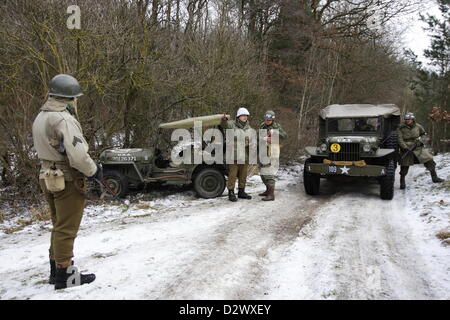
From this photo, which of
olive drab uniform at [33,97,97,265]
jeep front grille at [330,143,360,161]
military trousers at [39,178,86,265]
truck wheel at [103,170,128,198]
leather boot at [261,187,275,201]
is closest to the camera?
olive drab uniform at [33,97,97,265]

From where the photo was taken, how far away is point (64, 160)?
9.80ft

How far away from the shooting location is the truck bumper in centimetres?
695

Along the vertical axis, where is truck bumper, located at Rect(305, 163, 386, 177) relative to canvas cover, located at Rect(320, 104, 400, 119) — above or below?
below

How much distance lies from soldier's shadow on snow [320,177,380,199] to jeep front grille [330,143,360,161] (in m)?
0.60

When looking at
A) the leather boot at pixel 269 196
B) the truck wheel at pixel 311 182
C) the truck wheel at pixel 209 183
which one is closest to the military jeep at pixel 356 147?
the truck wheel at pixel 311 182

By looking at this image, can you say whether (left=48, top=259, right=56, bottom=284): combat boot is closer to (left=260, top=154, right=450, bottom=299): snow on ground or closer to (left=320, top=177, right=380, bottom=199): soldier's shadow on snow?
(left=260, top=154, right=450, bottom=299): snow on ground

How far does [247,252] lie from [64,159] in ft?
7.23

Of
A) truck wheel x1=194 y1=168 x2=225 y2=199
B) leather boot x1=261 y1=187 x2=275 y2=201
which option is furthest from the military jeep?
truck wheel x1=194 y1=168 x2=225 y2=199

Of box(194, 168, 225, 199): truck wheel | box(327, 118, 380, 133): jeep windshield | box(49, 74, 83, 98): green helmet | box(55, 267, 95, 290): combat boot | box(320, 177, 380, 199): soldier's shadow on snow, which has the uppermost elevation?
box(49, 74, 83, 98): green helmet

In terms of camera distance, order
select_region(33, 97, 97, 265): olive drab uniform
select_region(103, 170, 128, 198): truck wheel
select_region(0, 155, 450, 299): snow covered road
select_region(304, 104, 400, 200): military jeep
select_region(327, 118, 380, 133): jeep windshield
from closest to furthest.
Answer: select_region(33, 97, 97, 265): olive drab uniform → select_region(0, 155, 450, 299): snow covered road → select_region(103, 170, 128, 198): truck wheel → select_region(304, 104, 400, 200): military jeep → select_region(327, 118, 380, 133): jeep windshield

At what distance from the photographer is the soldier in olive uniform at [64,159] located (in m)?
2.89

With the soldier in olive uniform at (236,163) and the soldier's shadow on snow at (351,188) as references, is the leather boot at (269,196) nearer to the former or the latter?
the soldier in olive uniform at (236,163)
